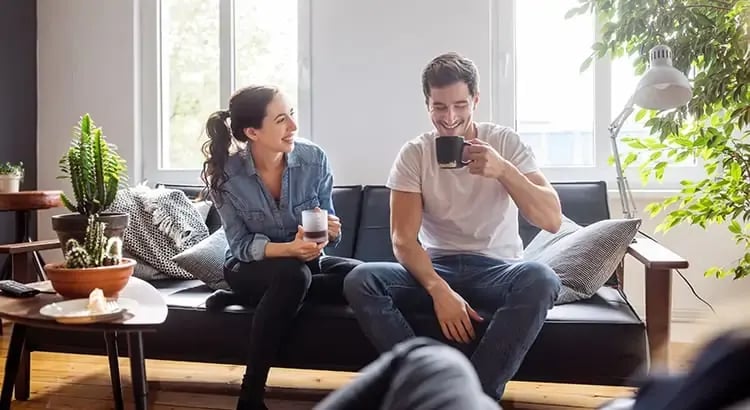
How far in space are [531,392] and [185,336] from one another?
123 centimetres

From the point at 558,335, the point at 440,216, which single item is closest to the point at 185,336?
the point at 440,216

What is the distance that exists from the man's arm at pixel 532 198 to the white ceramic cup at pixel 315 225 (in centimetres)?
53

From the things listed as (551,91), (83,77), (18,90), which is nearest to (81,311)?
(551,91)

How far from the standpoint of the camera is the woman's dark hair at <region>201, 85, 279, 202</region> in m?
2.16

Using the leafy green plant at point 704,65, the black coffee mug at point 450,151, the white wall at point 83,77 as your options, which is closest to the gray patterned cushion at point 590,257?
the leafy green plant at point 704,65

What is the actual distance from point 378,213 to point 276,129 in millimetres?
694

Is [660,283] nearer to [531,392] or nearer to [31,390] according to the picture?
[531,392]

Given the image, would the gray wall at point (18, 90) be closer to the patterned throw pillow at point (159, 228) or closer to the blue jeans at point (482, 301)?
the patterned throw pillow at point (159, 228)

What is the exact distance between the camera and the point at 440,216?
2.02 m

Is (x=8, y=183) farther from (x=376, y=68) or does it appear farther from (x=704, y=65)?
(x=704, y=65)

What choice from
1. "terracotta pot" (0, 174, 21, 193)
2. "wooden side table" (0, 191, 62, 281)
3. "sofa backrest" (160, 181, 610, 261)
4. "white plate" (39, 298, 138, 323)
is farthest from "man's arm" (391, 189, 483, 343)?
"terracotta pot" (0, 174, 21, 193)

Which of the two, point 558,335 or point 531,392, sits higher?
point 558,335

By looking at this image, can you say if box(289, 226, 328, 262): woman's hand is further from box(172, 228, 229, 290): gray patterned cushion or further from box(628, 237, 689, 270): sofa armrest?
box(628, 237, 689, 270): sofa armrest

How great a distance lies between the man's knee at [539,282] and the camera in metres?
1.70
